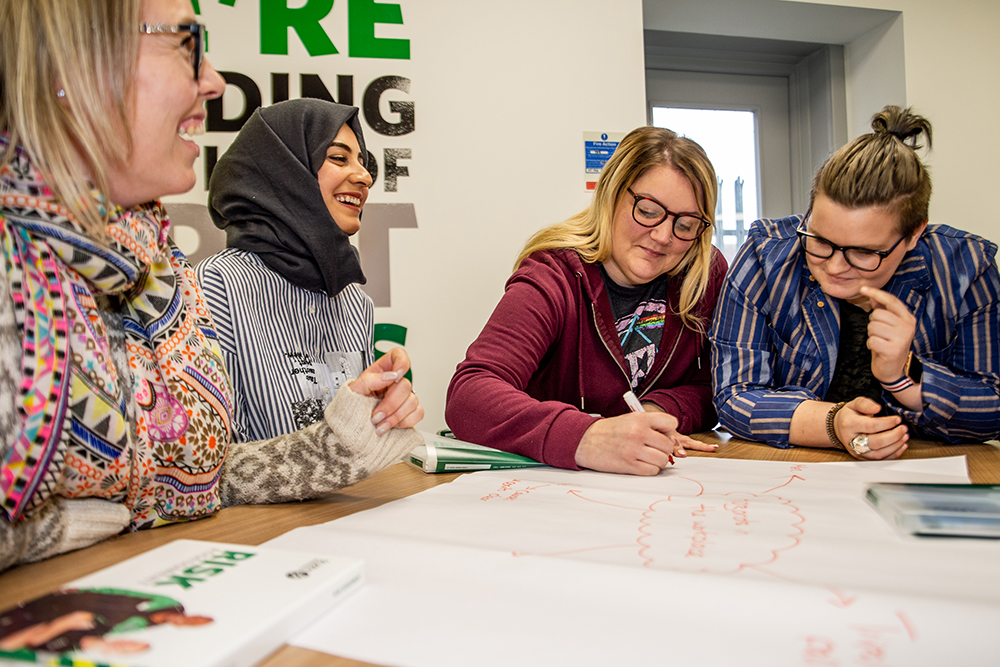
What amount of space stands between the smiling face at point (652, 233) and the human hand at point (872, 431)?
471 mm

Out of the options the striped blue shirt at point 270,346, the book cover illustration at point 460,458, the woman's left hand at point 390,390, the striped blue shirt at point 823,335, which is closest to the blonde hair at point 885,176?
the striped blue shirt at point 823,335

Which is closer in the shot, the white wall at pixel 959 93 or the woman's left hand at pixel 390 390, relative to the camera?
the woman's left hand at pixel 390 390

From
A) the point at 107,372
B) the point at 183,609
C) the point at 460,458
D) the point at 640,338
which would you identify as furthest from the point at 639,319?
the point at 183,609

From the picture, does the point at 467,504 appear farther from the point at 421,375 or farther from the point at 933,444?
the point at 421,375

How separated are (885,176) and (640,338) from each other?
518mm

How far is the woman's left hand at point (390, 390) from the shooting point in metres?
0.75

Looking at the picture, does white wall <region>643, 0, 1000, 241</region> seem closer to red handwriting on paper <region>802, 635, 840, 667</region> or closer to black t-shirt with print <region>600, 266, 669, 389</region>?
black t-shirt with print <region>600, 266, 669, 389</region>

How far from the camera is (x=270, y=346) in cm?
115

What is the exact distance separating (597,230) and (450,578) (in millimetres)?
1046

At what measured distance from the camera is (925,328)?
3.95 ft

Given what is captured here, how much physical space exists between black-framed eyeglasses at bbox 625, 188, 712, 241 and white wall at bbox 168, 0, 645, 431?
3.39 ft

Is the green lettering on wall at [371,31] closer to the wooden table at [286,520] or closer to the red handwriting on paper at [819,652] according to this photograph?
the wooden table at [286,520]

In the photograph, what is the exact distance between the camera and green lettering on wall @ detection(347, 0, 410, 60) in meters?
2.24

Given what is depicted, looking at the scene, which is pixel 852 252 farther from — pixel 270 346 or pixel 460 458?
pixel 270 346
